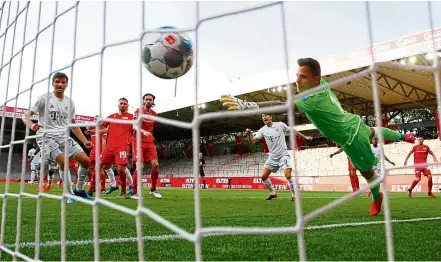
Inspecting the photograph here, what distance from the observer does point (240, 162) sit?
24438mm

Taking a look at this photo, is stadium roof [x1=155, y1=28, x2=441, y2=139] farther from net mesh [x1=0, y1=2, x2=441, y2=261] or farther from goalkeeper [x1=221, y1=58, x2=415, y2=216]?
net mesh [x1=0, y1=2, x2=441, y2=261]

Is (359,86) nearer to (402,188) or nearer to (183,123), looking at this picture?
(402,188)

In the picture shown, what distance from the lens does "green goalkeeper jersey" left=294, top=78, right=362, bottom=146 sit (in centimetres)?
336

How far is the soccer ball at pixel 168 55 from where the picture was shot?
2.81 metres

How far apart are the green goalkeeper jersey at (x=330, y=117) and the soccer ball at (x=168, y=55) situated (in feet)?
3.34

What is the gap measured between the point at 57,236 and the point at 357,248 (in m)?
1.99

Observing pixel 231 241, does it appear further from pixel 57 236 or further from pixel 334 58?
pixel 334 58

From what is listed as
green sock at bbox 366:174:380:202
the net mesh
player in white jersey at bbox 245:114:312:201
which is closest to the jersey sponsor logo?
player in white jersey at bbox 245:114:312:201

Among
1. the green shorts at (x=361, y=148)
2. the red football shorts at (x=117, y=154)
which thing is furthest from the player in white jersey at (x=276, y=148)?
the green shorts at (x=361, y=148)

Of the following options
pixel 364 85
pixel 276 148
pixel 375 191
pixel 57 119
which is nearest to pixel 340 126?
pixel 375 191

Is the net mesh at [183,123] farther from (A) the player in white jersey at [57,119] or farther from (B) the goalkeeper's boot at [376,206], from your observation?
(B) the goalkeeper's boot at [376,206]

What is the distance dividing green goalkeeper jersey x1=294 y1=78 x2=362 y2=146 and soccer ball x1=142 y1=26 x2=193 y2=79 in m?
1.02

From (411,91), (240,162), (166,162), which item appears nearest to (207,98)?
(240,162)

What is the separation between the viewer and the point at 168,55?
9.43ft
